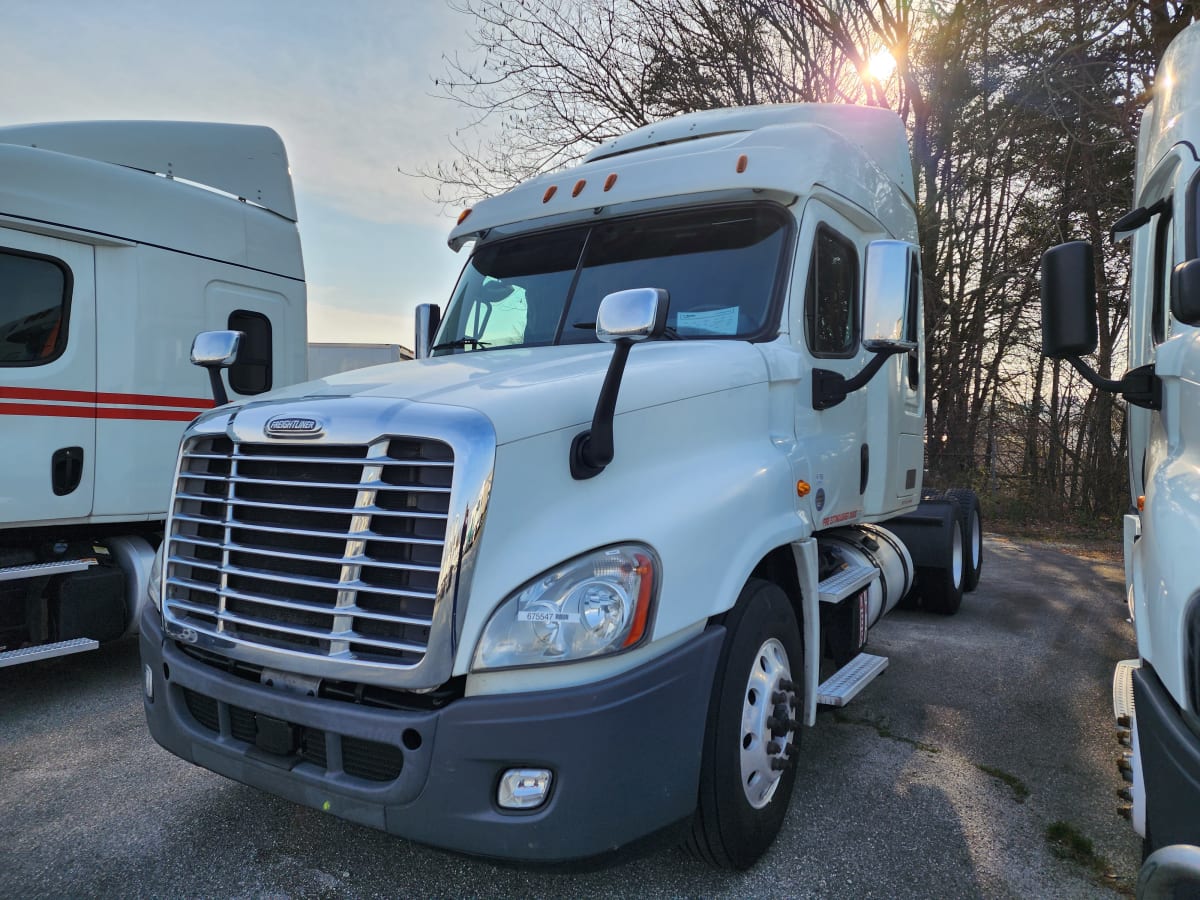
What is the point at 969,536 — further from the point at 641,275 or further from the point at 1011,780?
the point at 641,275

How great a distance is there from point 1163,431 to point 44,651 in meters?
5.51

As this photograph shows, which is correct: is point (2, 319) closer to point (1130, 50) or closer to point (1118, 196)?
point (1130, 50)

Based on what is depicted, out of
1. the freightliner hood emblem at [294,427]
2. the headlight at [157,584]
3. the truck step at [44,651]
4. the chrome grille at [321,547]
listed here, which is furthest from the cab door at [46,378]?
the freightliner hood emblem at [294,427]

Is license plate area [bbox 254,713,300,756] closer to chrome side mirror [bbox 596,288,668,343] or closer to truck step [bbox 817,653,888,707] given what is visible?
chrome side mirror [bbox 596,288,668,343]

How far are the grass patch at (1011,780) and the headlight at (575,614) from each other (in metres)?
2.27

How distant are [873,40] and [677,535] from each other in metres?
14.4

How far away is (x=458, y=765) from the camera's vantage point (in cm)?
217

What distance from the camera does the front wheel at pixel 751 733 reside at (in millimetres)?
2578

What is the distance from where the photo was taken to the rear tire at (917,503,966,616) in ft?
21.6

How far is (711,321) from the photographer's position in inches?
136

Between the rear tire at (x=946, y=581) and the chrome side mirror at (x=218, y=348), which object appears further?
the rear tire at (x=946, y=581)

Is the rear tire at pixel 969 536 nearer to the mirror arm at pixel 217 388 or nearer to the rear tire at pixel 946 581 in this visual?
the rear tire at pixel 946 581

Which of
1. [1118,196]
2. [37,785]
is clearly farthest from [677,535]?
[1118,196]

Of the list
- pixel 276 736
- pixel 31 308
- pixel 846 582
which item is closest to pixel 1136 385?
pixel 846 582
